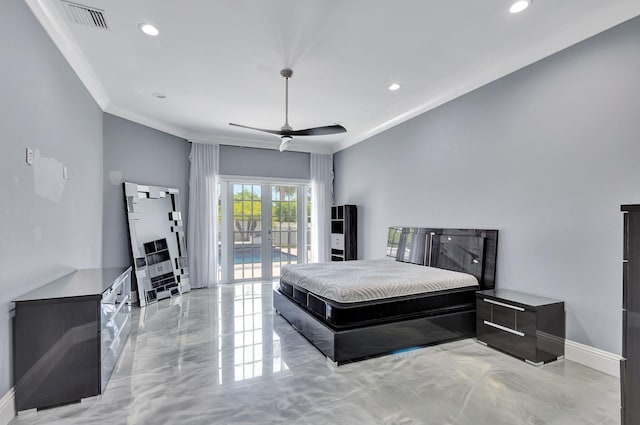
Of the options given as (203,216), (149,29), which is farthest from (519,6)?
(203,216)

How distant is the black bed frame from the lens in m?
2.74

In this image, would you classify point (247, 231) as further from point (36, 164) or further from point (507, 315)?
point (507, 315)

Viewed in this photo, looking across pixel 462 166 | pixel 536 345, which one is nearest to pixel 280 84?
pixel 462 166

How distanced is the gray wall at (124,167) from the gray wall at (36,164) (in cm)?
93

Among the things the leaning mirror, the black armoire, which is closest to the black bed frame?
the black armoire

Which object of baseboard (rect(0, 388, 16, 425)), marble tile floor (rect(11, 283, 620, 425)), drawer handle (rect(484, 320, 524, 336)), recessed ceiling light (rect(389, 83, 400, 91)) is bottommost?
marble tile floor (rect(11, 283, 620, 425))

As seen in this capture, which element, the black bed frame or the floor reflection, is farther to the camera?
the black bed frame

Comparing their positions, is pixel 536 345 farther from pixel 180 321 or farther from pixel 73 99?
pixel 73 99

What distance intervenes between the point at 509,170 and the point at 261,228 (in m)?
4.44

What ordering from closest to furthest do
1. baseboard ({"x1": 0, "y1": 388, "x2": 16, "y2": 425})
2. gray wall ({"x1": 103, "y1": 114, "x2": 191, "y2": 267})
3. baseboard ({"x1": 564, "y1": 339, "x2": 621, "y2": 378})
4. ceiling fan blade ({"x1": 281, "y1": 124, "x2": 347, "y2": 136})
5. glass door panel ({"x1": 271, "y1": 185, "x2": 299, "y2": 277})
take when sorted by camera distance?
baseboard ({"x1": 0, "y1": 388, "x2": 16, "y2": 425}) → baseboard ({"x1": 564, "y1": 339, "x2": 621, "y2": 378}) → ceiling fan blade ({"x1": 281, "y1": 124, "x2": 347, "y2": 136}) → gray wall ({"x1": 103, "y1": 114, "x2": 191, "y2": 267}) → glass door panel ({"x1": 271, "y1": 185, "x2": 299, "y2": 277})

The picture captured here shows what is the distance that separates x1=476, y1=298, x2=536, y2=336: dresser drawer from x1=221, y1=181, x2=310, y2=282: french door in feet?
13.2

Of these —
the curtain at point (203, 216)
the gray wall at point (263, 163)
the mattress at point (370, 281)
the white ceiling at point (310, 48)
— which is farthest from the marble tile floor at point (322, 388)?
the gray wall at point (263, 163)

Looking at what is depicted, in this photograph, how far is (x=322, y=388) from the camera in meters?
2.30

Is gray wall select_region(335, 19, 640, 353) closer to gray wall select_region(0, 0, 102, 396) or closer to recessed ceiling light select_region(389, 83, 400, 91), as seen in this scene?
recessed ceiling light select_region(389, 83, 400, 91)
